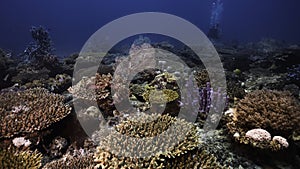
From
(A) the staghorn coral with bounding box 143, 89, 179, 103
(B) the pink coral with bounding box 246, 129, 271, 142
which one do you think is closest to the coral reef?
(A) the staghorn coral with bounding box 143, 89, 179, 103

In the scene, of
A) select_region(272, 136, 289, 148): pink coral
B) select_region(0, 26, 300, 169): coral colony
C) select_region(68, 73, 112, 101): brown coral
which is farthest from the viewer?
select_region(68, 73, 112, 101): brown coral

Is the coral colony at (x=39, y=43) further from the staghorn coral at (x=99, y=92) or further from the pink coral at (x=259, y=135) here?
the pink coral at (x=259, y=135)

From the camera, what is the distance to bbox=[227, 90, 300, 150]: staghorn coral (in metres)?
4.30

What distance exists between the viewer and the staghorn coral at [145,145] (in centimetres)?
338

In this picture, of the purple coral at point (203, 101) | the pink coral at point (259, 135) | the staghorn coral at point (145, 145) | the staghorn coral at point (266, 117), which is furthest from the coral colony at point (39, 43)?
the pink coral at point (259, 135)

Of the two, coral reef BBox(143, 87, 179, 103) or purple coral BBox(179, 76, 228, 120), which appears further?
purple coral BBox(179, 76, 228, 120)

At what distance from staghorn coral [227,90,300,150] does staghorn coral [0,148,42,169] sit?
161 inches

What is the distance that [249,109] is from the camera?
473 cm

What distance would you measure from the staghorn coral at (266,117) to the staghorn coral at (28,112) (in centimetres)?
398

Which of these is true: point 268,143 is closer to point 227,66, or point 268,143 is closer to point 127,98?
point 127,98

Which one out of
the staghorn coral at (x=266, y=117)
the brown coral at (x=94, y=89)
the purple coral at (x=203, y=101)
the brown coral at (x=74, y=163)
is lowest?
the brown coral at (x=74, y=163)

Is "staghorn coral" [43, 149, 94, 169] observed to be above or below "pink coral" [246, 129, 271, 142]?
below

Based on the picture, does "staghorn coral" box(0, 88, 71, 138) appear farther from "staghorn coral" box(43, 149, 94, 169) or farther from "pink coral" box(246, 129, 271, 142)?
"pink coral" box(246, 129, 271, 142)

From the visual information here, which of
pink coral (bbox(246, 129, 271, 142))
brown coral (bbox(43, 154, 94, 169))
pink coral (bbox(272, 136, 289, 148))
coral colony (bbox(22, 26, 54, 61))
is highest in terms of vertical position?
coral colony (bbox(22, 26, 54, 61))
